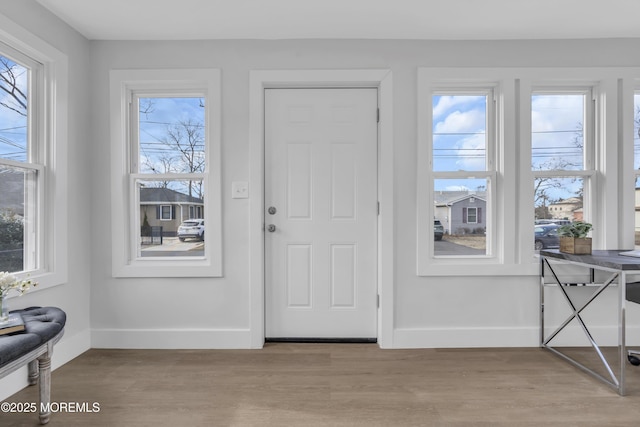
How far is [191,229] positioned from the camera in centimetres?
300

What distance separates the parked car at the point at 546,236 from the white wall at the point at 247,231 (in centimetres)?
33

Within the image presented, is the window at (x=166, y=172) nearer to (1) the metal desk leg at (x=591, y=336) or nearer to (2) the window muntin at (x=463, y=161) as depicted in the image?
(2) the window muntin at (x=463, y=161)

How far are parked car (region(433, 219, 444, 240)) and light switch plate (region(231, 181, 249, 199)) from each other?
59.4 inches

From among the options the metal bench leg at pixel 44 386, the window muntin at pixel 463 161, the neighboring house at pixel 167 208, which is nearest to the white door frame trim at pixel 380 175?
the window muntin at pixel 463 161

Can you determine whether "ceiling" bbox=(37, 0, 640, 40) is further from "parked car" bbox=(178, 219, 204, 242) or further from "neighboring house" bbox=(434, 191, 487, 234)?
"parked car" bbox=(178, 219, 204, 242)

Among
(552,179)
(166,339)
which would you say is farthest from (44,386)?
(552,179)

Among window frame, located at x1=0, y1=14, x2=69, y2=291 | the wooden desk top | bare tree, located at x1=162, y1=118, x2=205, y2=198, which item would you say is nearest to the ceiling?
window frame, located at x1=0, y1=14, x2=69, y2=291

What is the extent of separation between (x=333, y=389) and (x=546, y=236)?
2.08 meters

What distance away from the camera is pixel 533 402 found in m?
2.08

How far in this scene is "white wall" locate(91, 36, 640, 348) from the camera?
2861 mm

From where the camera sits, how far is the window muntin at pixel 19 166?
223cm

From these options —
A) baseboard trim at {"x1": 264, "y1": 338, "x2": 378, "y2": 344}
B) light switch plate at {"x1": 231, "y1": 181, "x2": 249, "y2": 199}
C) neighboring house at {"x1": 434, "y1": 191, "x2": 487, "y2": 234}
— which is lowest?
baseboard trim at {"x1": 264, "y1": 338, "x2": 378, "y2": 344}


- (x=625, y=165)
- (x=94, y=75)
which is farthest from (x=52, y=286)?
(x=625, y=165)

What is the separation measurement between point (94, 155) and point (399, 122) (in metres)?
2.37
